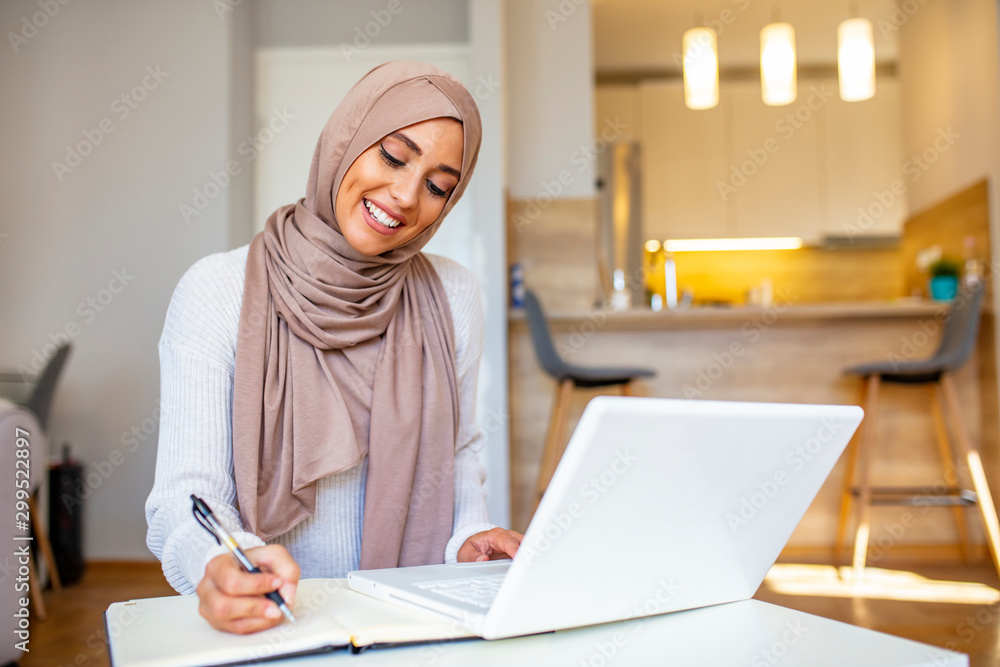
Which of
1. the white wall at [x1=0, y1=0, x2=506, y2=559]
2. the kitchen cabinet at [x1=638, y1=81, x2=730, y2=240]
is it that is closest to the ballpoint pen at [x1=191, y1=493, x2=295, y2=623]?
the white wall at [x1=0, y1=0, x2=506, y2=559]

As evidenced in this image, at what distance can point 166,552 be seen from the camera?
806 mm

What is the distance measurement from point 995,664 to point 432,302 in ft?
5.50

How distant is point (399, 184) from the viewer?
1.05 m

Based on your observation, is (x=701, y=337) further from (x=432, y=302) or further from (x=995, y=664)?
(x=432, y=302)

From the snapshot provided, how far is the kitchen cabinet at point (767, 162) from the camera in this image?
5.27 m

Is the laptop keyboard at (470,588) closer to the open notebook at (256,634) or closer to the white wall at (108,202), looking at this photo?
the open notebook at (256,634)

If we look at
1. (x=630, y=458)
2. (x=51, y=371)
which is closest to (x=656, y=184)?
(x=51, y=371)

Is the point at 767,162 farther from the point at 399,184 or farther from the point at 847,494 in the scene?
the point at 399,184
